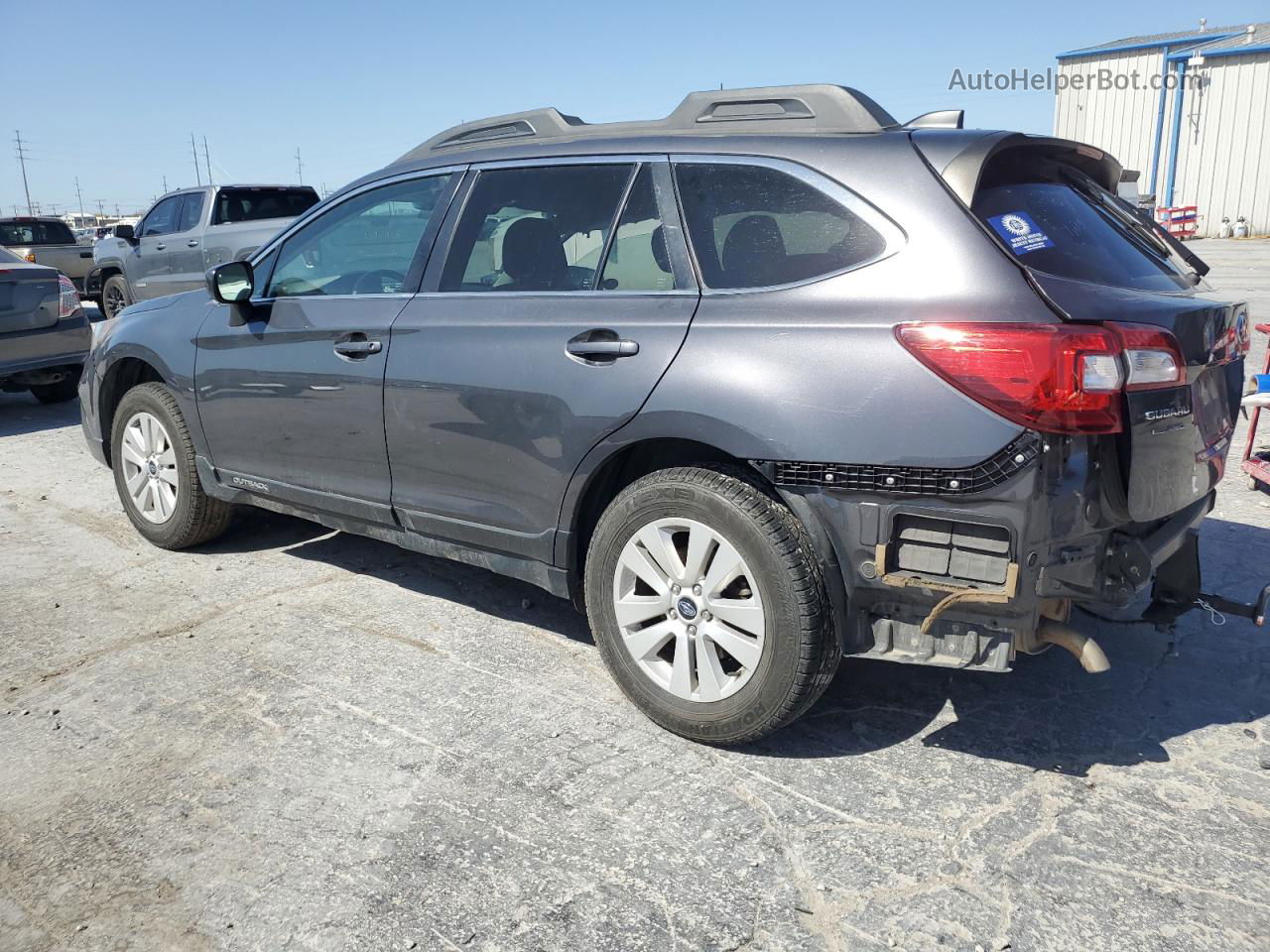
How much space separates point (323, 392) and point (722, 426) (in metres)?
1.89

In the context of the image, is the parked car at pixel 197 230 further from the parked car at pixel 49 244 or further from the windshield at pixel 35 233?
the windshield at pixel 35 233

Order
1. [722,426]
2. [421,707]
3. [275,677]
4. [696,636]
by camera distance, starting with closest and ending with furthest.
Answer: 1. [722,426]
2. [696,636]
3. [421,707]
4. [275,677]

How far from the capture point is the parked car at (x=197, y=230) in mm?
Result: 12898

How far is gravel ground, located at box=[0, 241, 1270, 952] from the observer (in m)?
2.40

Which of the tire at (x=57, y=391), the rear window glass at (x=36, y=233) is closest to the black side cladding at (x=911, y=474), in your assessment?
the tire at (x=57, y=391)

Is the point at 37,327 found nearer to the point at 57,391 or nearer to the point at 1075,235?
the point at 57,391

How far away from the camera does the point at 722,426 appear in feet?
9.52

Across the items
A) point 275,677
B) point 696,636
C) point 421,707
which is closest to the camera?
point 696,636

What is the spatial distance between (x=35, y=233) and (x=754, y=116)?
18404 millimetres

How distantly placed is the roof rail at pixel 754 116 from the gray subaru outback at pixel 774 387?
1 centimetres

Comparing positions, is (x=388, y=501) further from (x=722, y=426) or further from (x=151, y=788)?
(x=722, y=426)

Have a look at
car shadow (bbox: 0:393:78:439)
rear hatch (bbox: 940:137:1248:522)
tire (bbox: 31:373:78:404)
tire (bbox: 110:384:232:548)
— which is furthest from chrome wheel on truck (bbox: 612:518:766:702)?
tire (bbox: 31:373:78:404)

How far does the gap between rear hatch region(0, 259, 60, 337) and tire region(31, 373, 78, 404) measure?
0.86 meters

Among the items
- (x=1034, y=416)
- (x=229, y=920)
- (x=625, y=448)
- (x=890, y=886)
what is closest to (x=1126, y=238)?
(x=1034, y=416)
